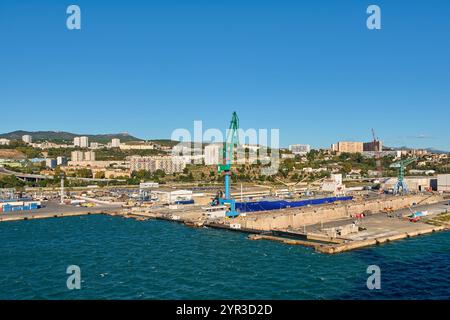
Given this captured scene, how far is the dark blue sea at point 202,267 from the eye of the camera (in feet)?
30.2

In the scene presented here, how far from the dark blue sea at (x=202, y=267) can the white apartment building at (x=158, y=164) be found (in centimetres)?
3148

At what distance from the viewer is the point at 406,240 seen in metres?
15.5

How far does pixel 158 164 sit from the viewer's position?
4909 cm

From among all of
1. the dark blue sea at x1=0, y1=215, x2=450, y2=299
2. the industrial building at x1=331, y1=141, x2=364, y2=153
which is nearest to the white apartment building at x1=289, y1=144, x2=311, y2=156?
the industrial building at x1=331, y1=141, x2=364, y2=153

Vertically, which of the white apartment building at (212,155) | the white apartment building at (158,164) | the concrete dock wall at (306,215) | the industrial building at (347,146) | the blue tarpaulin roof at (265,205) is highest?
the industrial building at (347,146)

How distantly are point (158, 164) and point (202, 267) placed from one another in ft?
126

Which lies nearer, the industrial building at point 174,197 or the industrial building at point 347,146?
the industrial building at point 174,197

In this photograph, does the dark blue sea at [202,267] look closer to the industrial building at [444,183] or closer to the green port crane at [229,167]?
the green port crane at [229,167]

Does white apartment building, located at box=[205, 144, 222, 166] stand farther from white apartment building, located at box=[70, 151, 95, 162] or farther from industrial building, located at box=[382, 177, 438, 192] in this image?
industrial building, located at box=[382, 177, 438, 192]

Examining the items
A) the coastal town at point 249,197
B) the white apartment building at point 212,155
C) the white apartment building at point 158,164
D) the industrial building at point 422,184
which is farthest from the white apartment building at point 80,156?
the industrial building at point 422,184

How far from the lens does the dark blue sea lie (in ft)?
30.2
